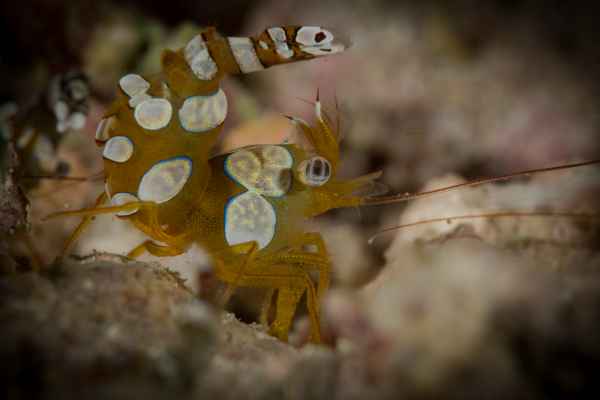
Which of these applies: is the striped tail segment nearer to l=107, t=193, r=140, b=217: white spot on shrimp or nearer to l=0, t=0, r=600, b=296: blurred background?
l=107, t=193, r=140, b=217: white spot on shrimp

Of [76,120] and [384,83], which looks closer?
[76,120]

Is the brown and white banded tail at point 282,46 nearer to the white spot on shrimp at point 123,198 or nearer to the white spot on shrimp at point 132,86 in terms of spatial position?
the white spot on shrimp at point 132,86

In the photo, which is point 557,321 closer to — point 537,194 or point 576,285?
point 576,285

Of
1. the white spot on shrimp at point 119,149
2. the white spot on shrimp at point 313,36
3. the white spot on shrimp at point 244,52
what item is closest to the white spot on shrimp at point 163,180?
the white spot on shrimp at point 119,149

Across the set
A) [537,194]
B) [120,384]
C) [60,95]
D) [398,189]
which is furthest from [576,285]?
[60,95]

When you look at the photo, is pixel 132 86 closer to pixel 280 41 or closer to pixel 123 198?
pixel 123 198

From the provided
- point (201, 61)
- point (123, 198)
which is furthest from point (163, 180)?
point (201, 61)

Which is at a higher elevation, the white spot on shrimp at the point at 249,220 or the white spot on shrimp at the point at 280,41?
the white spot on shrimp at the point at 280,41

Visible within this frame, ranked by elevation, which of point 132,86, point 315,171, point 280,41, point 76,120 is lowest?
point 315,171
